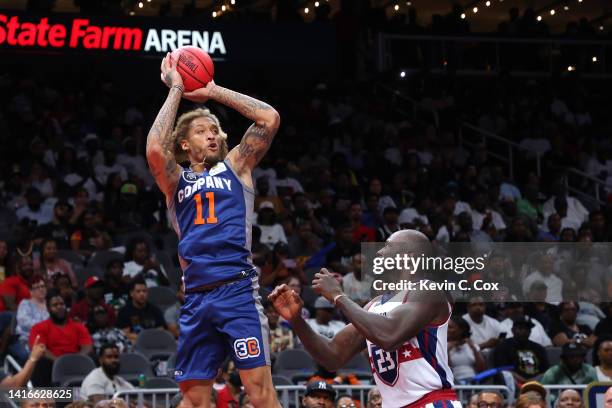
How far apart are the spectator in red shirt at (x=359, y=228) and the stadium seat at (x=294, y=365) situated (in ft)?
11.1

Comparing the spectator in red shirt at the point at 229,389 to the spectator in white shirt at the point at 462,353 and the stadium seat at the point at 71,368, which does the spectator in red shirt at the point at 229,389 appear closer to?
the stadium seat at the point at 71,368

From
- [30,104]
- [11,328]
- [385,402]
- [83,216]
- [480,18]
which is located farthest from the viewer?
[480,18]

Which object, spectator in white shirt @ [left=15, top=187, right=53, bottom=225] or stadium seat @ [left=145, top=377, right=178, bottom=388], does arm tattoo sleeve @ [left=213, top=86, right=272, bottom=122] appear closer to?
stadium seat @ [left=145, top=377, right=178, bottom=388]

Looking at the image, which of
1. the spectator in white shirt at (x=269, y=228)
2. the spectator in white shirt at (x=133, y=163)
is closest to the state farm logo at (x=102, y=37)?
the spectator in white shirt at (x=133, y=163)

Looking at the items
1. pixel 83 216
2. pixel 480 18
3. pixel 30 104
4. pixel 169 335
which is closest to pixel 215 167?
pixel 169 335

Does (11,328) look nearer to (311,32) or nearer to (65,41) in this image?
(65,41)

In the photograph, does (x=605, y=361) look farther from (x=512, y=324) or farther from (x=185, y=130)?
(x=185, y=130)

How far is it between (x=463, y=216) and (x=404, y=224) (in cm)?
116

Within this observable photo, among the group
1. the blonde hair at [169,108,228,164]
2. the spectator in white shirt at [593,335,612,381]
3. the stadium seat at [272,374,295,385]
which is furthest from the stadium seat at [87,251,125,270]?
the blonde hair at [169,108,228,164]

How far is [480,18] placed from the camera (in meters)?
28.9

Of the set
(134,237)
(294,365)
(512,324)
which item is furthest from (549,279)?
(134,237)

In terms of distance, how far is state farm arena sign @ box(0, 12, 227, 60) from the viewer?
708 inches

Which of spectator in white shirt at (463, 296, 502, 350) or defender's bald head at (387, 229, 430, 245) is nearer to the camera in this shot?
defender's bald head at (387, 229, 430, 245)

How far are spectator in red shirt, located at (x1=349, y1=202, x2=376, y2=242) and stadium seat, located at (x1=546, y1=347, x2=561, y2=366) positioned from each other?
339 centimetres
